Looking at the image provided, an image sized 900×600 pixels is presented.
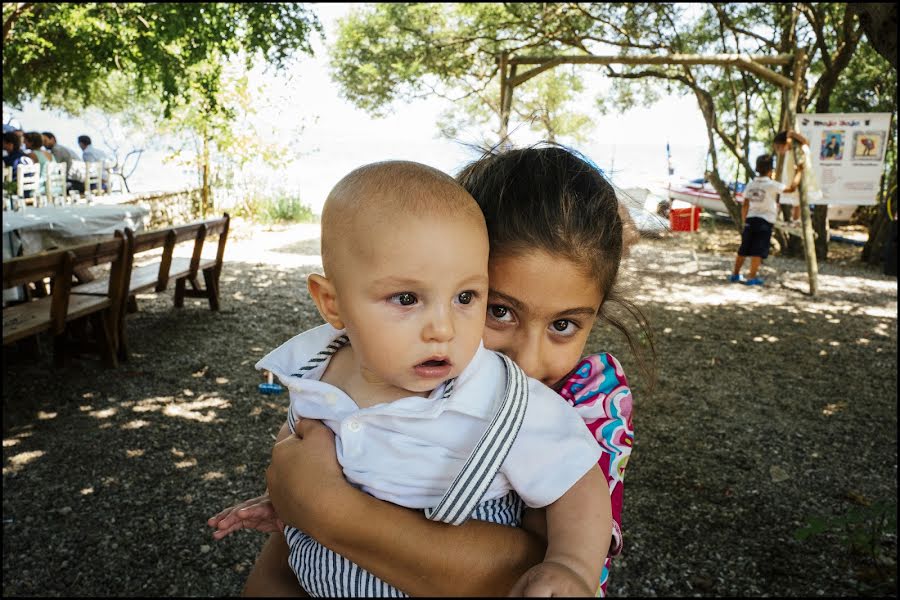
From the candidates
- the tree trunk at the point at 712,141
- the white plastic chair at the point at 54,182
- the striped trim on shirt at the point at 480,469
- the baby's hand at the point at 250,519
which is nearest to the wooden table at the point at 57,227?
the white plastic chair at the point at 54,182

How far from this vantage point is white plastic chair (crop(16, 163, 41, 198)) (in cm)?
1003

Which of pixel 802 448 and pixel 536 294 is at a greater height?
pixel 536 294

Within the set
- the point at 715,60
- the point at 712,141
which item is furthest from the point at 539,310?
the point at 712,141

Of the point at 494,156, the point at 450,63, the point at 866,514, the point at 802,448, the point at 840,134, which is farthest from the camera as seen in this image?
the point at 450,63

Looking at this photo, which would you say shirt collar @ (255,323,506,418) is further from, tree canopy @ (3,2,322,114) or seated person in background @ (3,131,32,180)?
seated person in background @ (3,131,32,180)

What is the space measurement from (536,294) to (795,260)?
12.6 m

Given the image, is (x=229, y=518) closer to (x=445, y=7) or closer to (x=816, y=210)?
(x=816, y=210)

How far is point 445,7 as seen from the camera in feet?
47.9

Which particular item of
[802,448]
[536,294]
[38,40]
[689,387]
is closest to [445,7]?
[38,40]

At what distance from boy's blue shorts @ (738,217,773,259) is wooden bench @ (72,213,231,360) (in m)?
7.54

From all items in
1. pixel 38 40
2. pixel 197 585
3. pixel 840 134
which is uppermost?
pixel 38 40

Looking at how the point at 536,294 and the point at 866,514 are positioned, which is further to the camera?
the point at 866,514

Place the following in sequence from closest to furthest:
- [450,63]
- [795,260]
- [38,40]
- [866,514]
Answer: [866,514], [38,40], [795,260], [450,63]

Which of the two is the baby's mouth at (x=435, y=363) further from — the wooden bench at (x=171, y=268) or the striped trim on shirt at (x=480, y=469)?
the wooden bench at (x=171, y=268)
